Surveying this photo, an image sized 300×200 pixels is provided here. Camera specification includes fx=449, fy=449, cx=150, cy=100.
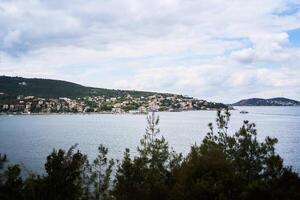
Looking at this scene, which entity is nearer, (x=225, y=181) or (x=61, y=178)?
(x=61, y=178)

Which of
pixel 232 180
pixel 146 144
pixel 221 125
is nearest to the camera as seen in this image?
pixel 232 180

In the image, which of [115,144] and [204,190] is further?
[115,144]

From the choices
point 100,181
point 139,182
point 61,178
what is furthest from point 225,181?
point 100,181

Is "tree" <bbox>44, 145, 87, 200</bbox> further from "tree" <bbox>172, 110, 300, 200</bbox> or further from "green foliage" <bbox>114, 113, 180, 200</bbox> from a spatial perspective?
"tree" <bbox>172, 110, 300, 200</bbox>

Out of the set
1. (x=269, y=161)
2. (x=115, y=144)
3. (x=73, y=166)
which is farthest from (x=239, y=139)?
(x=115, y=144)

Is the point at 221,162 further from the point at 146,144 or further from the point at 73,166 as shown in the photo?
the point at 146,144

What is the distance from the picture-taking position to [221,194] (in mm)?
24406

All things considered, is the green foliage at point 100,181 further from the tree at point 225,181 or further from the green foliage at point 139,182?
the tree at point 225,181

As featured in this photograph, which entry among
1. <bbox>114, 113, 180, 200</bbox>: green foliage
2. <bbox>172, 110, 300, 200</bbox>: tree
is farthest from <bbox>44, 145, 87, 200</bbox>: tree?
<bbox>172, 110, 300, 200</bbox>: tree

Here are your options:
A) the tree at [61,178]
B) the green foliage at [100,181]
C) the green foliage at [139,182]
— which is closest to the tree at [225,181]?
the green foliage at [139,182]

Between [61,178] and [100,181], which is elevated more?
[61,178]

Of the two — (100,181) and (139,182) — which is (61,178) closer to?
(139,182)

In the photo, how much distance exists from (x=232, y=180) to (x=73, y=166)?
30.3ft

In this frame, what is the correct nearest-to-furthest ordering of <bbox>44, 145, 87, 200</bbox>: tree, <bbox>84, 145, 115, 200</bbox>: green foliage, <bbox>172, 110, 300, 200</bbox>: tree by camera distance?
<bbox>172, 110, 300, 200</bbox>: tree → <bbox>44, 145, 87, 200</bbox>: tree → <bbox>84, 145, 115, 200</bbox>: green foliage
